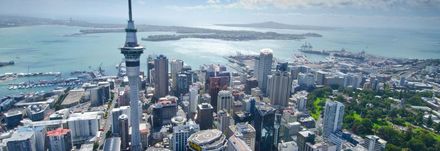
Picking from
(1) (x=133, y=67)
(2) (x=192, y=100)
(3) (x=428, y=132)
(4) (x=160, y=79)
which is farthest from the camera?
(4) (x=160, y=79)

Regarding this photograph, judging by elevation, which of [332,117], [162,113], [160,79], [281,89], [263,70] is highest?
[263,70]

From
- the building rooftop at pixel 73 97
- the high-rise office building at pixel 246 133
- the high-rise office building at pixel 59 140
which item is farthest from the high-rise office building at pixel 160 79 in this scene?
the high-rise office building at pixel 246 133

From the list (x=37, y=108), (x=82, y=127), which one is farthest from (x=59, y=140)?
(x=37, y=108)

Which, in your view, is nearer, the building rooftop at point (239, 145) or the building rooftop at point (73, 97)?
the building rooftop at point (239, 145)

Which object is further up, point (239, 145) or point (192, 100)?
point (239, 145)

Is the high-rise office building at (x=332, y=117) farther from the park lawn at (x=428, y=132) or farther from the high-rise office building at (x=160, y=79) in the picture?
the high-rise office building at (x=160, y=79)

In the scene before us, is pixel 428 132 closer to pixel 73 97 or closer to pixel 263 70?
pixel 263 70

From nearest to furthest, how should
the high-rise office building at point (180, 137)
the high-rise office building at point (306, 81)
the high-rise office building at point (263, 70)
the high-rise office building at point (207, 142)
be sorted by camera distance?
the high-rise office building at point (207, 142), the high-rise office building at point (180, 137), the high-rise office building at point (263, 70), the high-rise office building at point (306, 81)
